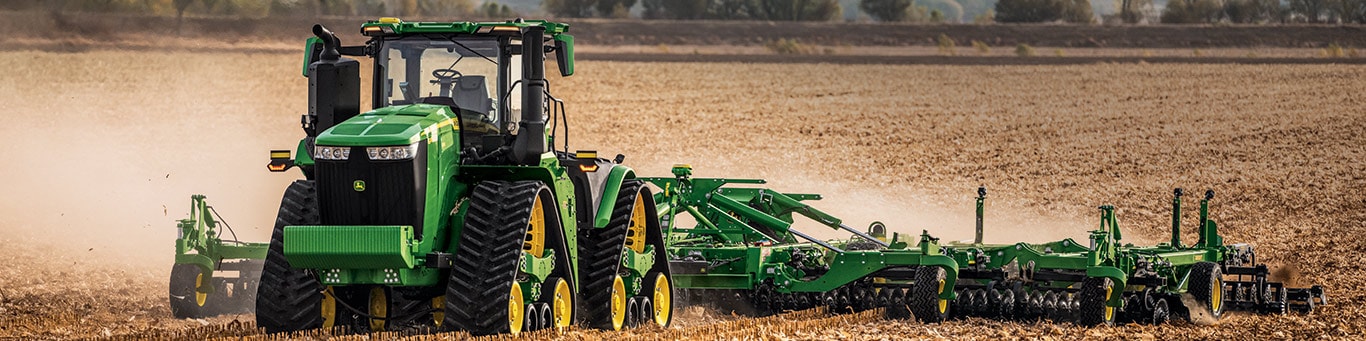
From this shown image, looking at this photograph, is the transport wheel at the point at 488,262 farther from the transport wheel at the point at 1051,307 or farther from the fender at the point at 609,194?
the transport wheel at the point at 1051,307

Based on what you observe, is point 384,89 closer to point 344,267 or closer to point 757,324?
point 344,267

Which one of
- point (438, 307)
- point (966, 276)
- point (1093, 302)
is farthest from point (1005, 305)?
point (438, 307)

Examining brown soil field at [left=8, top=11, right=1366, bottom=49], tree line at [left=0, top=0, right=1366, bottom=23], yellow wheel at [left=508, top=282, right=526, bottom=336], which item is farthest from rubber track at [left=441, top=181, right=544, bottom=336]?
brown soil field at [left=8, top=11, right=1366, bottom=49]

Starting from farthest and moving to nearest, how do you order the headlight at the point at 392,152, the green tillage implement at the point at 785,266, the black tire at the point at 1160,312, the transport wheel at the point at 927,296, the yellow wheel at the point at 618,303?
the black tire at the point at 1160,312 < the green tillage implement at the point at 785,266 < the transport wheel at the point at 927,296 < the yellow wheel at the point at 618,303 < the headlight at the point at 392,152

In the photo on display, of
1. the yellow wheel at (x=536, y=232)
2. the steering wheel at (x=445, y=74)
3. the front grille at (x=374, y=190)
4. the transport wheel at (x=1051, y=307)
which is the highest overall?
the steering wheel at (x=445, y=74)

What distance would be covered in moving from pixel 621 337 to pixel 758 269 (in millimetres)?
3428

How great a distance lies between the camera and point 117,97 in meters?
36.7

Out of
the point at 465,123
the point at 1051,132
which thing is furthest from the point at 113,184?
the point at 1051,132

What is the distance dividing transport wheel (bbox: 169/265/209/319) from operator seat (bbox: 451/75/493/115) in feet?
13.4

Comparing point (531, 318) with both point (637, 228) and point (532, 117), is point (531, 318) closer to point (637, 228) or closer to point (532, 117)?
point (532, 117)

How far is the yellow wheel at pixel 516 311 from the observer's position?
39.2 ft

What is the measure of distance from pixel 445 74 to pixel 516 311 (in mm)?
1847

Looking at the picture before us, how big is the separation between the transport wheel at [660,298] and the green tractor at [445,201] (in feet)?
1.71

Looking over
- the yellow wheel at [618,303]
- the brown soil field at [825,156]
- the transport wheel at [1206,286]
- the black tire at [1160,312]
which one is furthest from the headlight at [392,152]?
the transport wheel at [1206,286]
